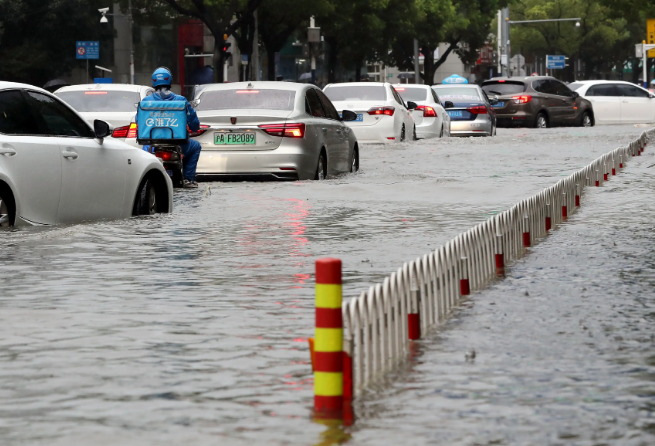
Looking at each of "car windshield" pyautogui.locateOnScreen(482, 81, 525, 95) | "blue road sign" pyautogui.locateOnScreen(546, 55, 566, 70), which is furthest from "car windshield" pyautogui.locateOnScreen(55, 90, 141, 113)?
"blue road sign" pyautogui.locateOnScreen(546, 55, 566, 70)

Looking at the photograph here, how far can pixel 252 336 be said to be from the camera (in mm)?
7285

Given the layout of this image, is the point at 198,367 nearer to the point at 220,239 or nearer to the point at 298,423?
the point at 298,423

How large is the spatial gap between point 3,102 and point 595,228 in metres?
5.04

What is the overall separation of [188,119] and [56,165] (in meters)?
4.82

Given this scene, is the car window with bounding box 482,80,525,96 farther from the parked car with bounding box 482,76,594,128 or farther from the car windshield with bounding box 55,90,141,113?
the car windshield with bounding box 55,90,141,113

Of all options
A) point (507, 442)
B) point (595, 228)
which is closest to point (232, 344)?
point (507, 442)

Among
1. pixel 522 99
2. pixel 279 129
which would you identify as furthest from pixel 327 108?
pixel 522 99

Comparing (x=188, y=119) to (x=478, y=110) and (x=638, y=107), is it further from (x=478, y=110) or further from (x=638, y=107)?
(x=638, y=107)

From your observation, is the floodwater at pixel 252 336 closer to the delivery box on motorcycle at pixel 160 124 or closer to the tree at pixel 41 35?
the delivery box on motorcycle at pixel 160 124

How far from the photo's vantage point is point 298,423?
5.31 meters

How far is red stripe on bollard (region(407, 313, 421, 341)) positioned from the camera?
6.98m

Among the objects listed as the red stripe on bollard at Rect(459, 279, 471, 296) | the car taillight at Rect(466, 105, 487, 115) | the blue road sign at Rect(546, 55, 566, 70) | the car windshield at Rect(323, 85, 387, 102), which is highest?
the blue road sign at Rect(546, 55, 566, 70)

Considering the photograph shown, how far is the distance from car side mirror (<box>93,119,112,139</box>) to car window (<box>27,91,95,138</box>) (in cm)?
10

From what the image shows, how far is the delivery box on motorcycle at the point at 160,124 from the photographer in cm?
1644
